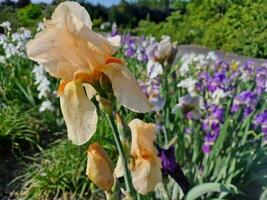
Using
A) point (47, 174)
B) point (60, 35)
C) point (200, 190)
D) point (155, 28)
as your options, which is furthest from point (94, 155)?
point (155, 28)

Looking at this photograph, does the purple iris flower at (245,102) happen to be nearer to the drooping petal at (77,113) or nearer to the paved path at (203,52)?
the paved path at (203,52)

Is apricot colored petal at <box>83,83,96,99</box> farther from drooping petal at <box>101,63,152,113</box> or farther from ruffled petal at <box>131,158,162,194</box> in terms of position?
ruffled petal at <box>131,158,162,194</box>

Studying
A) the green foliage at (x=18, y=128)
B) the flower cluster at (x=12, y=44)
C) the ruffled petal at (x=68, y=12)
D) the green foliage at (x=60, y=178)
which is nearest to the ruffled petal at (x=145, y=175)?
the ruffled petal at (x=68, y=12)

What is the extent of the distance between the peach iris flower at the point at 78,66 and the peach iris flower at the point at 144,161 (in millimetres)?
235

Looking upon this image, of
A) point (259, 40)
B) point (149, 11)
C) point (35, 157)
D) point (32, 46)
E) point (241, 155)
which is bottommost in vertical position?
point (149, 11)

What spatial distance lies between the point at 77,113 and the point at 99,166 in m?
0.15

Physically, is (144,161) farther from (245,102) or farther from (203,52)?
(203,52)

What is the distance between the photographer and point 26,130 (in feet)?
14.0

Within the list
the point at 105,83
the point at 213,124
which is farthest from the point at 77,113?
the point at 213,124

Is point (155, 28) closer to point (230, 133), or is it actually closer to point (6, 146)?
point (6, 146)

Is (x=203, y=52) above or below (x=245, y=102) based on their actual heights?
below

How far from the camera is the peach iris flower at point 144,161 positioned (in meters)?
1.04

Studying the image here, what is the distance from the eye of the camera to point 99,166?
0.94 meters

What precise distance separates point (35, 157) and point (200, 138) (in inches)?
62.9
